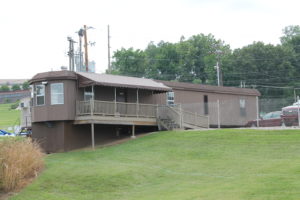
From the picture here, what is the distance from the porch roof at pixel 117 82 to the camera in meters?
27.0

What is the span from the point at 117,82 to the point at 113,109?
5.84ft

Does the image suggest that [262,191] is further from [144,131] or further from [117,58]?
[117,58]

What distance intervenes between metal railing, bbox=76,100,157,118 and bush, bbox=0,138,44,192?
746cm

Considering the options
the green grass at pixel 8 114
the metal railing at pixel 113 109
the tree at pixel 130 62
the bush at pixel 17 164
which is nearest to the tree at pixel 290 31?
the tree at pixel 130 62

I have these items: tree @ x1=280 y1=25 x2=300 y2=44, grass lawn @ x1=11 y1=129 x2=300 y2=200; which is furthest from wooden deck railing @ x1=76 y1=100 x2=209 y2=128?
tree @ x1=280 y1=25 x2=300 y2=44

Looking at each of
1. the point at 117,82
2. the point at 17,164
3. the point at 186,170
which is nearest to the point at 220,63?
the point at 117,82

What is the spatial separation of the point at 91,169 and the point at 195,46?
5996 cm

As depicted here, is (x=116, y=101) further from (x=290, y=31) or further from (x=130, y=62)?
(x=290, y=31)

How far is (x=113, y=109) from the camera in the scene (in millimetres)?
27609

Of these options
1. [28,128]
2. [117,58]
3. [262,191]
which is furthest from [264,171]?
[117,58]

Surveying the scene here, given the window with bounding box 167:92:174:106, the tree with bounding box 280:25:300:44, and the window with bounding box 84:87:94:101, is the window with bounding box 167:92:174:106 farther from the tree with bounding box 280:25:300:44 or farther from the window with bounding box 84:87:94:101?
the tree with bounding box 280:25:300:44

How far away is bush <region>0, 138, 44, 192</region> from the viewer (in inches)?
624

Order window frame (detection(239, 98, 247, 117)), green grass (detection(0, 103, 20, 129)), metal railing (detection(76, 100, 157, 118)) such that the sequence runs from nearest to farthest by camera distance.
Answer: metal railing (detection(76, 100, 157, 118)) → window frame (detection(239, 98, 247, 117)) → green grass (detection(0, 103, 20, 129))

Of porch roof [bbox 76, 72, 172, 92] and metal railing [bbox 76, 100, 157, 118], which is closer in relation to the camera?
metal railing [bbox 76, 100, 157, 118]
